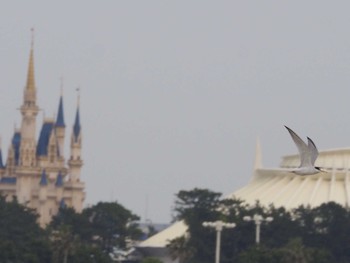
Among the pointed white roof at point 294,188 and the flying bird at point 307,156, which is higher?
the pointed white roof at point 294,188

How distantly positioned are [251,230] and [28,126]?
68238 mm

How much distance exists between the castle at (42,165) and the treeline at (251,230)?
5669cm

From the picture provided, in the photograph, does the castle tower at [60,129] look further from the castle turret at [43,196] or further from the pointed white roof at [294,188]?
the pointed white roof at [294,188]

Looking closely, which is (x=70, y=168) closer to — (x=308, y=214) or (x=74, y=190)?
(x=74, y=190)

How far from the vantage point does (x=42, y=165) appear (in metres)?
181

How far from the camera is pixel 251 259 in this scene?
9238cm

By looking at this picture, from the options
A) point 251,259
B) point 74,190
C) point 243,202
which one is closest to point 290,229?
point 243,202

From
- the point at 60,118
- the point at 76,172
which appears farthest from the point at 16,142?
the point at 76,172

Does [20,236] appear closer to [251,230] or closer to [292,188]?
[251,230]

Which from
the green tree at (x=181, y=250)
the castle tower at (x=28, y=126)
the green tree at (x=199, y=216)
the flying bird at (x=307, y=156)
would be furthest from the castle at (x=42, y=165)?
the flying bird at (x=307, y=156)

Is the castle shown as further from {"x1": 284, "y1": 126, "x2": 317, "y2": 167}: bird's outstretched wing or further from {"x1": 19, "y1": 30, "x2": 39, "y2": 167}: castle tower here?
{"x1": 284, "y1": 126, "x2": 317, "y2": 167}: bird's outstretched wing

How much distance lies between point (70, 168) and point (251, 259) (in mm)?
87502

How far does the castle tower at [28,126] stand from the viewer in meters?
174

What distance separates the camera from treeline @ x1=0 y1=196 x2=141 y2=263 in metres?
95.8
